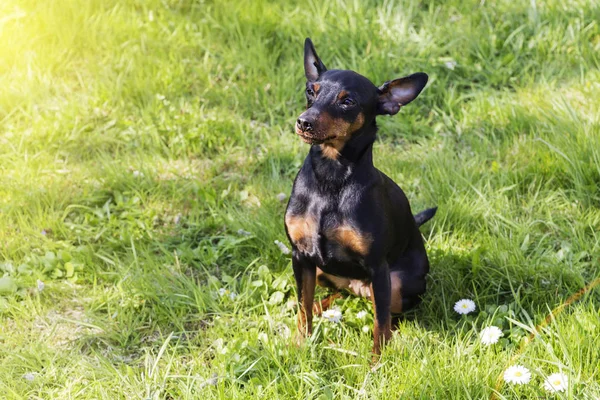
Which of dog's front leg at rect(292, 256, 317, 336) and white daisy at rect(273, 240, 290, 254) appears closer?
dog's front leg at rect(292, 256, 317, 336)

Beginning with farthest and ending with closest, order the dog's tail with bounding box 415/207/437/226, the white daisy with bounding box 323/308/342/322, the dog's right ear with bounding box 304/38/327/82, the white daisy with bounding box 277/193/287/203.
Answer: the white daisy with bounding box 277/193/287/203
the dog's tail with bounding box 415/207/437/226
the white daisy with bounding box 323/308/342/322
the dog's right ear with bounding box 304/38/327/82

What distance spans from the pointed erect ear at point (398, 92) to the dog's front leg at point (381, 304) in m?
0.71

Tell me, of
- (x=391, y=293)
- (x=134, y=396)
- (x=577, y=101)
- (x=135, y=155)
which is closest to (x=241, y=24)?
(x=135, y=155)

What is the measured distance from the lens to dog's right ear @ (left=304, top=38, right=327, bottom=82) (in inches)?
125

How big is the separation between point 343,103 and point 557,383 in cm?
145

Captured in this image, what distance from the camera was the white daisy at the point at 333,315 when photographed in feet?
10.8

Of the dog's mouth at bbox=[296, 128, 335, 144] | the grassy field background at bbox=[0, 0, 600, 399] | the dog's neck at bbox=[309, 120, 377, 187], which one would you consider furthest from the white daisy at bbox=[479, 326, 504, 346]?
the dog's mouth at bbox=[296, 128, 335, 144]

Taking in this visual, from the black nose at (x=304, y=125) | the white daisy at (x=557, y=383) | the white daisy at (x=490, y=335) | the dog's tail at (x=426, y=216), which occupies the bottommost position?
the white daisy at (x=490, y=335)

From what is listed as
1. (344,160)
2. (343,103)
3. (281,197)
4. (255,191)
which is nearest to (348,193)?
(344,160)

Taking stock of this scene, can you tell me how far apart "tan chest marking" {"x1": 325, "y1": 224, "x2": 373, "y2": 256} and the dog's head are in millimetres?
353

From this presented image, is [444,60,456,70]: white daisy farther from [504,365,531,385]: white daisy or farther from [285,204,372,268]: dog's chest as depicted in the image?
[504,365,531,385]: white daisy

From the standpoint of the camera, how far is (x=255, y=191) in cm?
440

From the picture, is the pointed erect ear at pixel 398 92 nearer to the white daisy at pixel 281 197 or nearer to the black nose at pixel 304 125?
the black nose at pixel 304 125

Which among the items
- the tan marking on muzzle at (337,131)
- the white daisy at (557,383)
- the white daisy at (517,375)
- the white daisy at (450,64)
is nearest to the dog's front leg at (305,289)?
the tan marking on muzzle at (337,131)
